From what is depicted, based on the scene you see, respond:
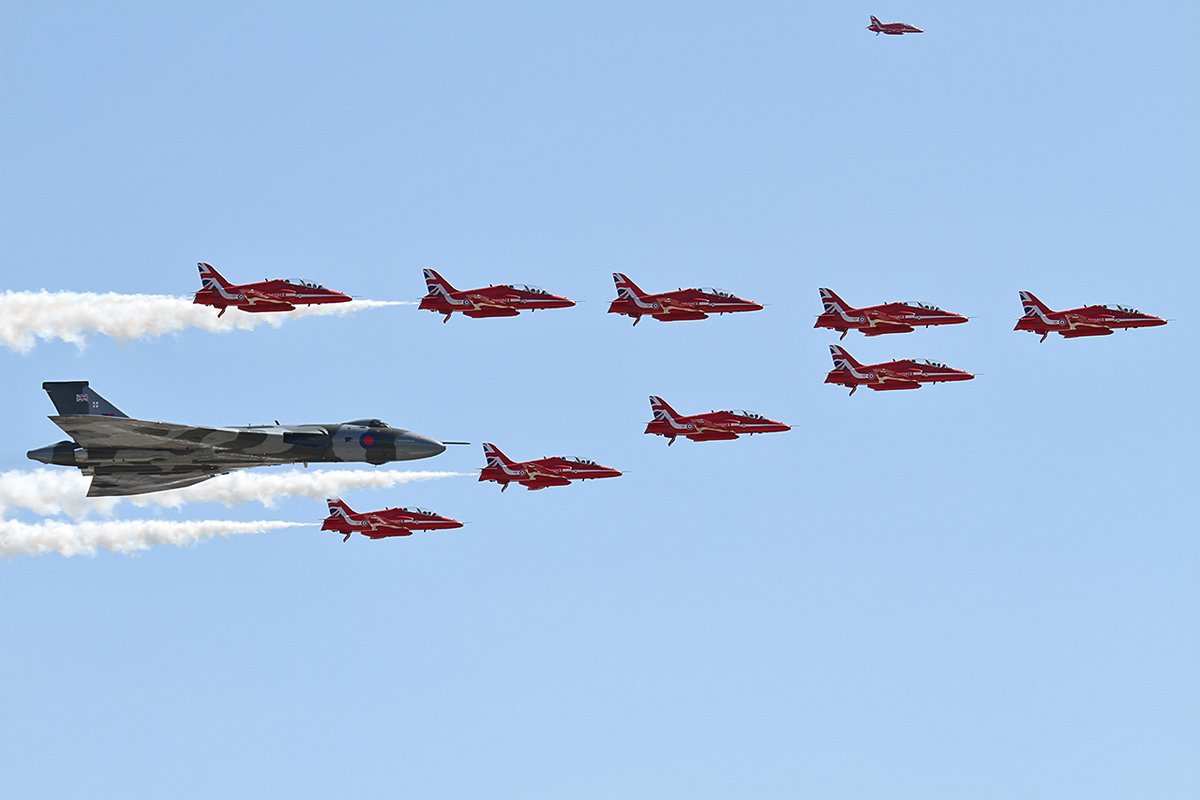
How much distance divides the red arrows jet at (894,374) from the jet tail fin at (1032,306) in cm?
417

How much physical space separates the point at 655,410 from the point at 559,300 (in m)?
8.42

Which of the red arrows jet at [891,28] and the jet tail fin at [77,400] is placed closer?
the jet tail fin at [77,400]

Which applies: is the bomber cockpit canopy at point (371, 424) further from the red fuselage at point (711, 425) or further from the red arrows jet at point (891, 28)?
the red arrows jet at point (891, 28)

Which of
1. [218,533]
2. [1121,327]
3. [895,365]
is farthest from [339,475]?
[1121,327]

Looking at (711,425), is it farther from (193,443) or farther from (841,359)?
(193,443)

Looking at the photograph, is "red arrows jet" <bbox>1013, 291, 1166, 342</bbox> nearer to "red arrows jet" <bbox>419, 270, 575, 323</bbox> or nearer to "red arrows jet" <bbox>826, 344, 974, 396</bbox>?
"red arrows jet" <bbox>826, 344, 974, 396</bbox>

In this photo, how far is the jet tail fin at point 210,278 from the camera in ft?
298

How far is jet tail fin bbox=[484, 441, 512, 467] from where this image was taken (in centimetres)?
9800

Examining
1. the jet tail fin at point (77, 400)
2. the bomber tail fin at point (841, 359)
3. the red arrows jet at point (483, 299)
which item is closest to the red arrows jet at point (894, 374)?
the bomber tail fin at point (841, 359)

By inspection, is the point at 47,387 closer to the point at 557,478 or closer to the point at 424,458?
the point at 424,458

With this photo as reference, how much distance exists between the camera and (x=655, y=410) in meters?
97.1

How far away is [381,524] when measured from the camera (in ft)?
332

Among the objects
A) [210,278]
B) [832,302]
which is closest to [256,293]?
[210,278]

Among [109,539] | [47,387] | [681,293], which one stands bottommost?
[109,539]
